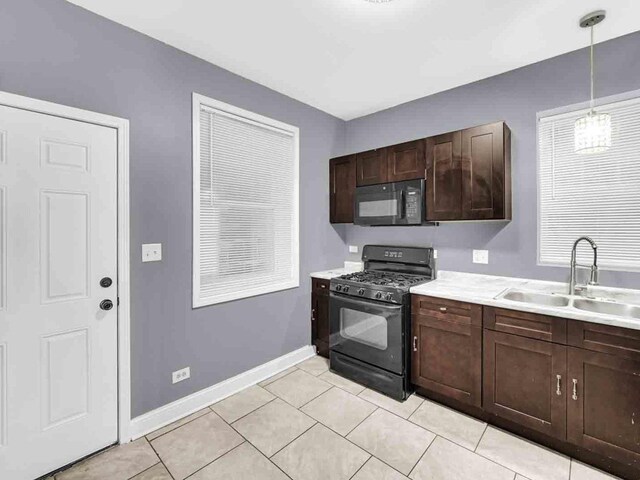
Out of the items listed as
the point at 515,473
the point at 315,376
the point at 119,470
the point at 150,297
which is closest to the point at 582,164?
the point at 515,473

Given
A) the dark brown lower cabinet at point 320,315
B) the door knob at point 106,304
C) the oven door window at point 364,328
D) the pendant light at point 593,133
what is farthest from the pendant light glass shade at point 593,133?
the door knob at point 106,304

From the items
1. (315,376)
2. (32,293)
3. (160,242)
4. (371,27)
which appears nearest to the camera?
(32,293)

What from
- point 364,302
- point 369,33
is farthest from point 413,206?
point 369,33

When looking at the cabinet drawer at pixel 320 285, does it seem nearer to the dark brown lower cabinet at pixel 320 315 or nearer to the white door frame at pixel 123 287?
the dark brown lower cabinet at pixel 320 315

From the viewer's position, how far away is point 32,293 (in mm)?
1667

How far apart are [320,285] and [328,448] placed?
1574 millimetres

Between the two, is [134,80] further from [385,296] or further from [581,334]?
[581,334]

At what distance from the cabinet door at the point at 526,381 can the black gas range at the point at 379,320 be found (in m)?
0.62

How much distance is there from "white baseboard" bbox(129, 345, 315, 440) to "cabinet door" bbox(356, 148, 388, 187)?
1956 mm

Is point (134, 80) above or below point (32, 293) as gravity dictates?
above

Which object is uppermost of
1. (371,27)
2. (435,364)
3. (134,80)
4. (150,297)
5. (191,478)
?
(371,27)

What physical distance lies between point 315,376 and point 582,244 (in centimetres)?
251

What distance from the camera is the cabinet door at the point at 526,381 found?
182 cm

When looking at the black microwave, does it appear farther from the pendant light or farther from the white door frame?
the white door frame
